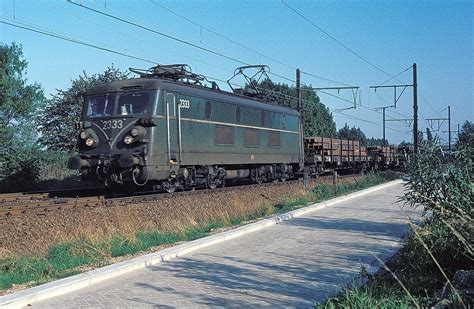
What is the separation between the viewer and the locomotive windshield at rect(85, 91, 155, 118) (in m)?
15.4

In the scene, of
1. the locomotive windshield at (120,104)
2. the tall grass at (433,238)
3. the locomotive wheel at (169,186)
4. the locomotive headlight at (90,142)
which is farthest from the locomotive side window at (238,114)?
the tall grass at (433,238)

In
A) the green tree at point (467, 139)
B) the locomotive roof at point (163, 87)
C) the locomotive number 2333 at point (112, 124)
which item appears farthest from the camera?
the locomotive roof at point (163, 87)

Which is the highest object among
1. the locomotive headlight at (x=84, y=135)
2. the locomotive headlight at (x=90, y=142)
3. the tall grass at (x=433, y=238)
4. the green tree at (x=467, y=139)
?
the locomotive headlight at (x=84, y=135)

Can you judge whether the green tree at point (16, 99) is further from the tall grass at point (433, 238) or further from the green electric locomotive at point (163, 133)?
the tall grass at point (433, 238)

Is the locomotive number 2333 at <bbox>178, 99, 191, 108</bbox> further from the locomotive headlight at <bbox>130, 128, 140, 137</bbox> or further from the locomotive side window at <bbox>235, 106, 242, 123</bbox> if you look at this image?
the locomotive side window at <bbox>235, 106, 242, 123</bbox>

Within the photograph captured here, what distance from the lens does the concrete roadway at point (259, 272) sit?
6059 millimetres

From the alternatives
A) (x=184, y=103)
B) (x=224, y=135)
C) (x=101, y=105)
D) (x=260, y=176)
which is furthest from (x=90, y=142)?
(x=260, y=176)

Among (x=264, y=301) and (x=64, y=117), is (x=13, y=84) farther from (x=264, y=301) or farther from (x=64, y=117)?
(x=264, y=301)

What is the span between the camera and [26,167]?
23.2 metres

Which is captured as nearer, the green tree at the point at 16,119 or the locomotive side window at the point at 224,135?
the locomotive side window at the point at 224,135

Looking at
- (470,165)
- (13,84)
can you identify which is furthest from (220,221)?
(13,84)

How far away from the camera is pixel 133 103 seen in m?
15.6

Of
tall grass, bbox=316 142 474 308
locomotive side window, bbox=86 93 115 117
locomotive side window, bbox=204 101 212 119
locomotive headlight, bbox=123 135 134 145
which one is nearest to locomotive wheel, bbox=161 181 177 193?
locomotive headlight, bbox=123 135 134 145

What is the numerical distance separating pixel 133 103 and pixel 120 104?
46cm
